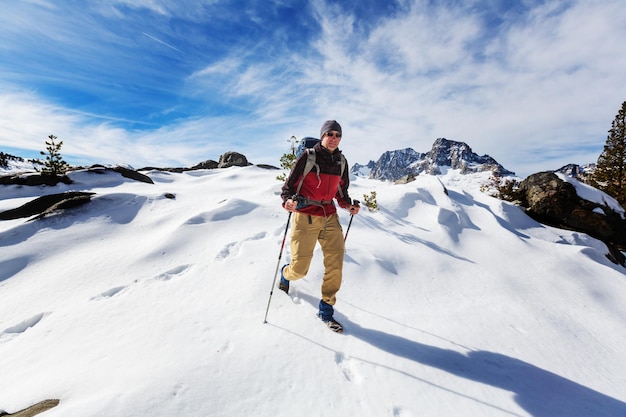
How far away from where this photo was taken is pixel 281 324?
387 cm

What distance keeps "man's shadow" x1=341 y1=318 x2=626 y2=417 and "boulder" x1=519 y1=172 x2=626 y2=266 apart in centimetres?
1160

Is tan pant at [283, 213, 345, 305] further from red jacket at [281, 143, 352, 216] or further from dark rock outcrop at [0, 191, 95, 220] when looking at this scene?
dark rock outcrop at [0, 191, 95, 220]

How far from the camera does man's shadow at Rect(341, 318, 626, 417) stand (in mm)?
3021

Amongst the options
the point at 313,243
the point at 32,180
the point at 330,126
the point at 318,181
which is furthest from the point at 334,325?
the point at 32,180

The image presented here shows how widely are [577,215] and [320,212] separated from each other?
13898mm

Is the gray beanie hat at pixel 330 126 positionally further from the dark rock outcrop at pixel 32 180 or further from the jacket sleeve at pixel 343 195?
the dark rock outcrop at pixel 32 180

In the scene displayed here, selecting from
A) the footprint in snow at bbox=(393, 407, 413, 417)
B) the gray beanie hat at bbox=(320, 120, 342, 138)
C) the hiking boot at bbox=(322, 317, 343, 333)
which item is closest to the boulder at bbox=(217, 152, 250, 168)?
the gray beanie hat at bbox=(320, 120, 342, 138)

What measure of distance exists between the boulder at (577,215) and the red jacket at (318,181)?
501 inches

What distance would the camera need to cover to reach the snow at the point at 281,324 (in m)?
2.73

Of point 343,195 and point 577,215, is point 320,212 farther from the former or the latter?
point 577,215

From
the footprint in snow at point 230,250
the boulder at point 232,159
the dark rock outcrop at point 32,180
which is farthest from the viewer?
the boulder at point 232,159

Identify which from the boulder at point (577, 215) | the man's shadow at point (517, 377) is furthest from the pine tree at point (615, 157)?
the man's shadow at point (517, 377)

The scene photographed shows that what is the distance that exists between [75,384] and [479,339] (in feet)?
16.2

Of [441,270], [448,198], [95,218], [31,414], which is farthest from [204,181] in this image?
[31,414]
